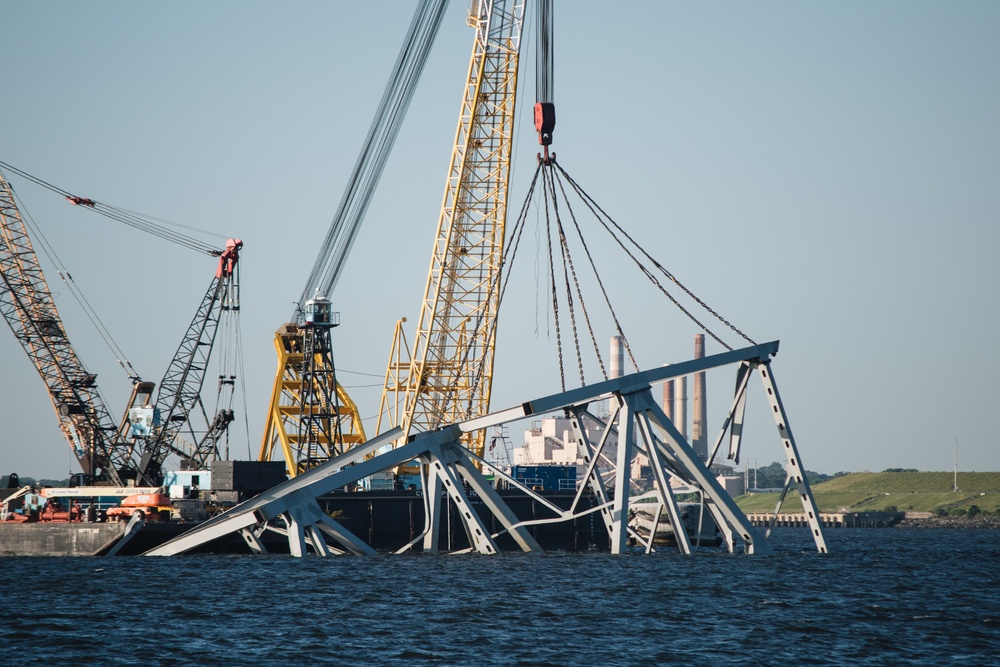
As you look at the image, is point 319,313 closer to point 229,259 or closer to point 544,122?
point 229,259

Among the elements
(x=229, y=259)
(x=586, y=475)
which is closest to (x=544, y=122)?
(x=586, y=475)

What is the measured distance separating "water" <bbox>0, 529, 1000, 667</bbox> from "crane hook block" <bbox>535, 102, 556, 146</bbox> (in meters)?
26.3

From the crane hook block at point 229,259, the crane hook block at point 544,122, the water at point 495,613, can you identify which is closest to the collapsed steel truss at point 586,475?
the water at point 495,613

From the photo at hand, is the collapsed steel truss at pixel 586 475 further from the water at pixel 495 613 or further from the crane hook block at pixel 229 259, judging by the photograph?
the crane hook block at pixel 229 259

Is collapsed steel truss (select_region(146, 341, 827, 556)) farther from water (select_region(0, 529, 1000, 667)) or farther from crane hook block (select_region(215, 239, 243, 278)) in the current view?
crane hook block (select_region(215, 239, 243, 278))

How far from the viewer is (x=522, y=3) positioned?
328 feet

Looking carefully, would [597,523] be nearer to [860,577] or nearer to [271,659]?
[860,577]

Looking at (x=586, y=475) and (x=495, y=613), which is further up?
(x=586, y=475)

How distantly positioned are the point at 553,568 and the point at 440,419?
149 ft

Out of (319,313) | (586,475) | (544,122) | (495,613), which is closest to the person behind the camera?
(495,613)

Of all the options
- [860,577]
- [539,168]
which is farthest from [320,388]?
[860,577]

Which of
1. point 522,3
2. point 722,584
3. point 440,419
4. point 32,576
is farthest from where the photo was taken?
point 440,419

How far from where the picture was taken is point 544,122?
250ft

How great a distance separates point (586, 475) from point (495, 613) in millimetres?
18684
